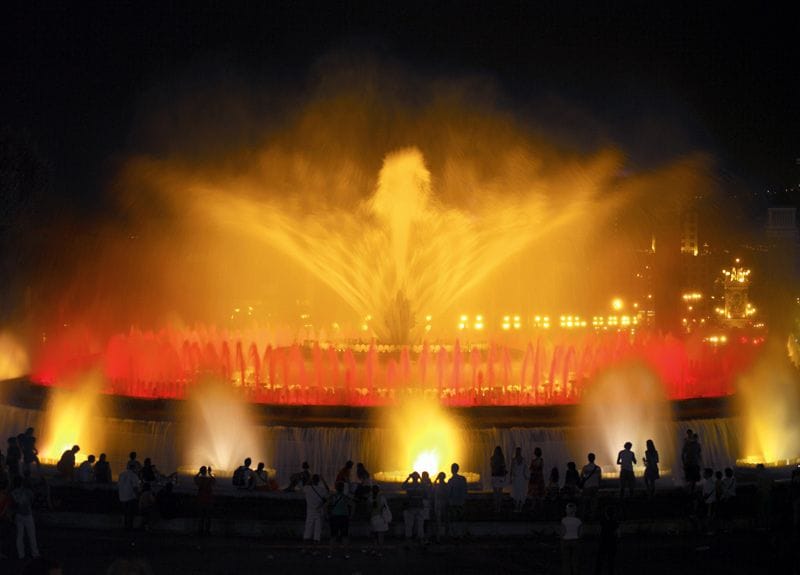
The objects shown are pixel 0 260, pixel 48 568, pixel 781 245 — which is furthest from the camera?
pixel 781 245

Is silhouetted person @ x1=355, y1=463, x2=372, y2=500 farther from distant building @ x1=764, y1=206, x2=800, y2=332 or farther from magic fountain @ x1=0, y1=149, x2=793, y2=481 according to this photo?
distant building @ x1=764, y1=206, x2=800, y2=332

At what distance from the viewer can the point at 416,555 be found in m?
16.0

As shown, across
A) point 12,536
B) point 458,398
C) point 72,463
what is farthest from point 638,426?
point 12,536

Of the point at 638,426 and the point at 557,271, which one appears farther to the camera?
the point at 557,271

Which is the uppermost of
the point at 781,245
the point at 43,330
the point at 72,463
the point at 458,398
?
the point at 781,245

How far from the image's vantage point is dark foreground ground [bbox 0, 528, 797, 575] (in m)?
14.9

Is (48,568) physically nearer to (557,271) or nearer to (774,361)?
(774,361)

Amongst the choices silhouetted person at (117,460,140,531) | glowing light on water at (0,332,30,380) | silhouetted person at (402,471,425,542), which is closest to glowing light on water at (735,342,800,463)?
silhouetted person at (402,471,425,542)

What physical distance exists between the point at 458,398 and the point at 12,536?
1287 centimetres

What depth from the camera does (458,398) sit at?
26594mm

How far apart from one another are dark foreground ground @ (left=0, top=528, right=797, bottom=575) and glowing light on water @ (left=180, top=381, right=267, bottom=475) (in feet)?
19.6

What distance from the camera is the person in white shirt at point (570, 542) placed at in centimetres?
1373

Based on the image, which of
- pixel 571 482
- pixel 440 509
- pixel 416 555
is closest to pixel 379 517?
pixel 416 555

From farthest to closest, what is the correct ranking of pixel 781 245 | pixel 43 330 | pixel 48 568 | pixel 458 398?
pixel 781 245 < pixel 43 330 < pixel 458 398 < pixel 48 568
